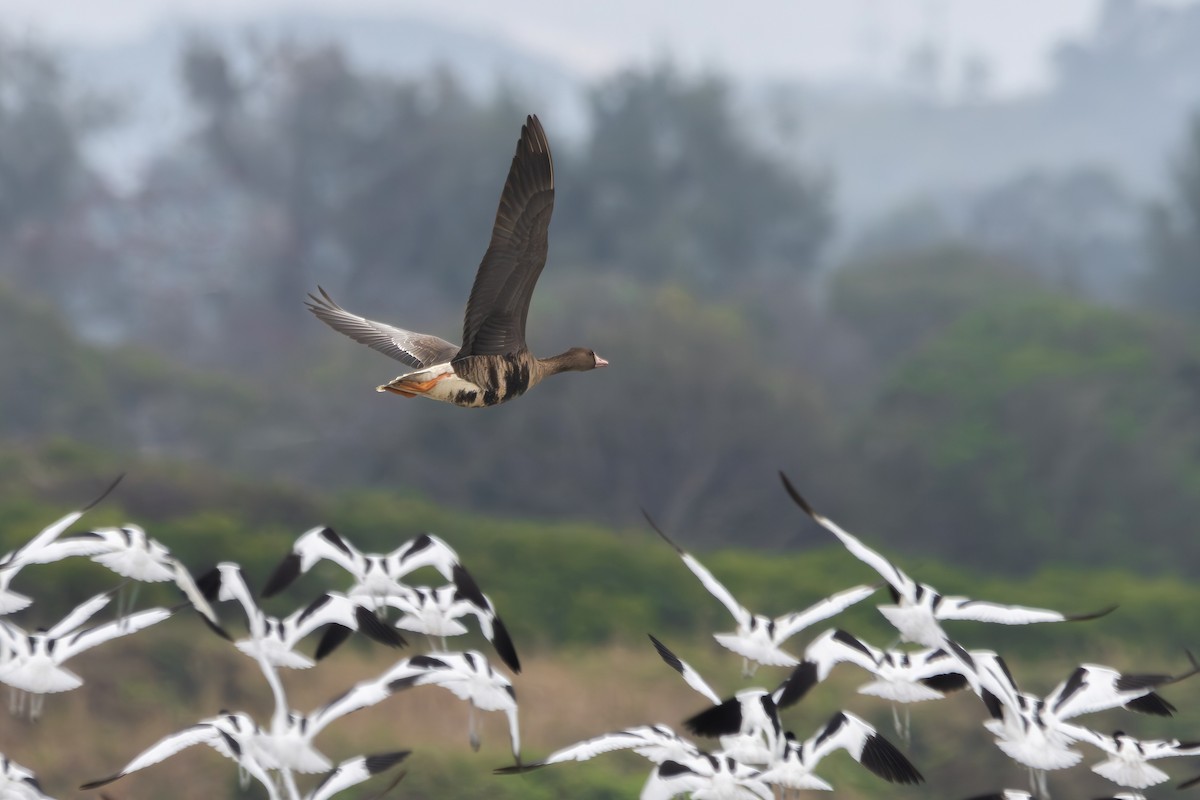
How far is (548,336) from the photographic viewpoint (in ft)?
120

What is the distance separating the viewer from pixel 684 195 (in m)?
53.4

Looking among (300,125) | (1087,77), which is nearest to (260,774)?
(300,125)

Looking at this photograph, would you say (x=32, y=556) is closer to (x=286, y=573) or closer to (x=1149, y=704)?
(x=286, y=573)

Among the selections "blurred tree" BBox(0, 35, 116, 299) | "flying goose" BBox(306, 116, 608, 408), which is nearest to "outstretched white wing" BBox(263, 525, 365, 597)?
"flying goose" BBox(306, 116, 608, 408)

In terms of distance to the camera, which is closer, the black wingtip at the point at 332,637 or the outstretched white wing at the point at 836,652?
the outstretched white wing at the point at 836,652

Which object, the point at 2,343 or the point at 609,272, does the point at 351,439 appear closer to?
the point at 2,343

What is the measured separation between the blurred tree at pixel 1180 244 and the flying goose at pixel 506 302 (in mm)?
40236

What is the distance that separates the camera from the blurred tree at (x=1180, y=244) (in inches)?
1874

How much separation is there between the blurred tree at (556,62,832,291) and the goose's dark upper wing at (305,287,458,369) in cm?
3843

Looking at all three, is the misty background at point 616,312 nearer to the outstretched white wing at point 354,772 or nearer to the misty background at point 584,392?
the misty background at point 584,392

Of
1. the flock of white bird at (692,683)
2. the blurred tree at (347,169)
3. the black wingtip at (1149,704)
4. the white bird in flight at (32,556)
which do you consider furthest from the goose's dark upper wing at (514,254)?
the blurred tree at (347,169)

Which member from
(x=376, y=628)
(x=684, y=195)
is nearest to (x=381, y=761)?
(x=376, y=628)

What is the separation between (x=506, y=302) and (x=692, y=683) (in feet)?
7.12

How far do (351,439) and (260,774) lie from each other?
2866 cm
